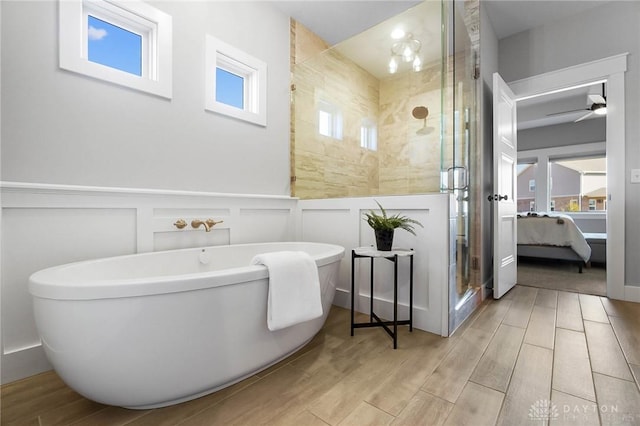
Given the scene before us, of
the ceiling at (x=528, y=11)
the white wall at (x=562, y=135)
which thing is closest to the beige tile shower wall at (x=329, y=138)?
the ceiling at (x=528, y=11)

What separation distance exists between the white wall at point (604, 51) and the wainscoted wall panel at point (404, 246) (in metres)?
1.99

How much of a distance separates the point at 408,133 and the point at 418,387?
8.06 ft

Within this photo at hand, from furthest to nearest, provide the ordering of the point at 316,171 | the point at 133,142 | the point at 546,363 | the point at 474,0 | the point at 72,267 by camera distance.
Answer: the point at 316,171, the point at 474,0, the point at 133,142, the point at 546,363, the point at 72,267

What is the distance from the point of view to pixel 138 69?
1.86m

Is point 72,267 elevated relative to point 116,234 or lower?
lower

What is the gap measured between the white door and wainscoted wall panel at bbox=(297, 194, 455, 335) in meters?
1.11

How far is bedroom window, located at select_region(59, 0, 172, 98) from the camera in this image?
154 centimetres

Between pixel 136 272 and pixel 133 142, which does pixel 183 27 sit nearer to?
pixel 133 142

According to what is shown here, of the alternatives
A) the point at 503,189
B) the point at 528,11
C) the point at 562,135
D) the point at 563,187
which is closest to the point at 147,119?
the point at 503,189

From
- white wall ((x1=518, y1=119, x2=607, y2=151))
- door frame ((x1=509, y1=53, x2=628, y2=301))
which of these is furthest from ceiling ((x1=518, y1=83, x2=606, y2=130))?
door frame ((x1=509, y1=53, x2=628, y2=301))

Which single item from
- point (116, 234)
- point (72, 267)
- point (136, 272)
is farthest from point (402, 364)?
point (116, 234)

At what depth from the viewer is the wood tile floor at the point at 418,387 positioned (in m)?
1.10

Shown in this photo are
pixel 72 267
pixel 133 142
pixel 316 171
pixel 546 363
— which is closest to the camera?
pixel 72 267

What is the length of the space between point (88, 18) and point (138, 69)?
12.8 inches
